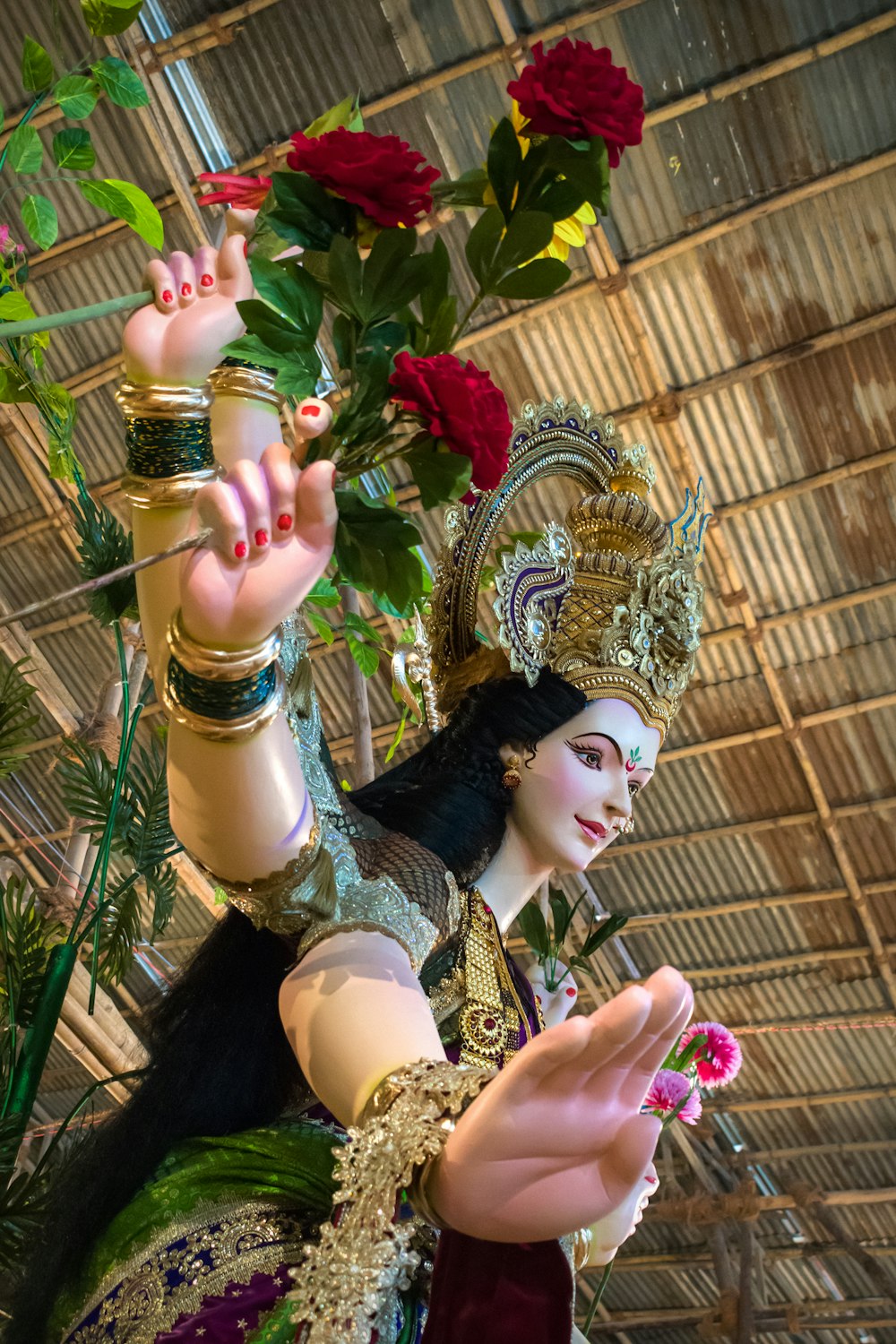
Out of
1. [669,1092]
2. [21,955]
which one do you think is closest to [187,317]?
[21,955]

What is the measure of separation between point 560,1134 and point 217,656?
2.23 ft

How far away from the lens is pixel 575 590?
2797 mm

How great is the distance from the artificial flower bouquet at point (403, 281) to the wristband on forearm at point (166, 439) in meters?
0.16

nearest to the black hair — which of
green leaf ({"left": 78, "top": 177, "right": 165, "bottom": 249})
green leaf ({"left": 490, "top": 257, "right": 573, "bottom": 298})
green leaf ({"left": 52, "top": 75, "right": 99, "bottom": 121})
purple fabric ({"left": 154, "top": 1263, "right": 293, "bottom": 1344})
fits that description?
purple fabric ({"left": 154, "top": 1263, "right": 293, "bottom": 1344})

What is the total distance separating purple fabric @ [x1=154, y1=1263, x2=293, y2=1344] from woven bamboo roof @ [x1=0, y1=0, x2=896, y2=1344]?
3916mm

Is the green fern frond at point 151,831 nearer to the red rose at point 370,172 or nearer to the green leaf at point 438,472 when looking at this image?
the green leaf at point 438,472

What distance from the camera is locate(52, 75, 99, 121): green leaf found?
241cm

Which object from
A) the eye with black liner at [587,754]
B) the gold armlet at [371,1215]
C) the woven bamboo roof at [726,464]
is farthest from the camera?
the woven bamboo roof at [726,464]

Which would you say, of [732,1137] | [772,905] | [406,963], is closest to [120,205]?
[406,963]

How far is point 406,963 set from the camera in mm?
1921

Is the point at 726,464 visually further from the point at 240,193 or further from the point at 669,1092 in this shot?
the point at 240,193

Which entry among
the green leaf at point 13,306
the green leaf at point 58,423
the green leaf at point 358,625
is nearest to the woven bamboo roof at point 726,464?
the green leaf at point 358,625

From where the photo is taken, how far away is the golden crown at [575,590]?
2.61m

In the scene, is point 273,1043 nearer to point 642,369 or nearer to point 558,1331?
point 558,1331
